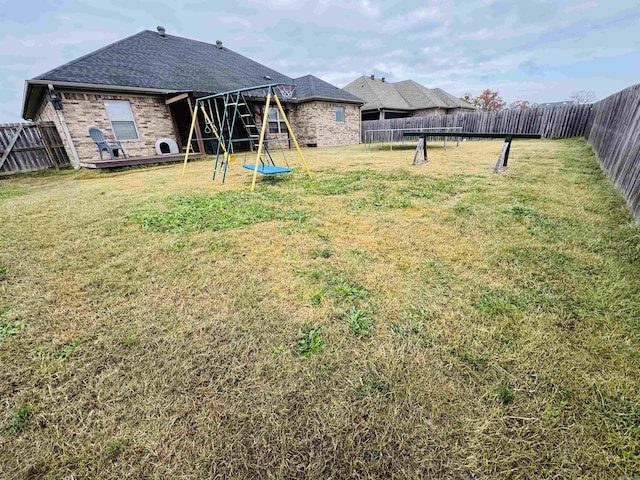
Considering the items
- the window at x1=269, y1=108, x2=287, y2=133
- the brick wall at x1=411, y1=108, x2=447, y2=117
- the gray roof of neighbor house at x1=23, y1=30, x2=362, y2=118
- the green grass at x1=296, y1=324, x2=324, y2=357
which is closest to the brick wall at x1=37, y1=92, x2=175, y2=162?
the gray roof of neighbor house at x1=23, y1=30, x2=362, y2=118

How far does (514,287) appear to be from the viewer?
7.07 feet

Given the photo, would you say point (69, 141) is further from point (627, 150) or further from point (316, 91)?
point (627, 150)

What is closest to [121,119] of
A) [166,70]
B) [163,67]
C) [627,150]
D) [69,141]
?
[69,141]

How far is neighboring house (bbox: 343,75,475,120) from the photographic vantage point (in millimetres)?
24547

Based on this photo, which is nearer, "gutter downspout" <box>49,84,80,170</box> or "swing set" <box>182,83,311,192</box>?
"swing set" <box>182,83,311,192</box>

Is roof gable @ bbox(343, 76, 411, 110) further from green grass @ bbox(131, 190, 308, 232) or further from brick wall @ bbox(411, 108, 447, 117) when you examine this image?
green grass @ bbox(131, 190, 308, 232)

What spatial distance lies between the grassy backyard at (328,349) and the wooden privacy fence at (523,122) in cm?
1012

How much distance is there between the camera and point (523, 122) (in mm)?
15133

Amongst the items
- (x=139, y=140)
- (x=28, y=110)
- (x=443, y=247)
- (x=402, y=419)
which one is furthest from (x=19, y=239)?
(x=28, y=110)

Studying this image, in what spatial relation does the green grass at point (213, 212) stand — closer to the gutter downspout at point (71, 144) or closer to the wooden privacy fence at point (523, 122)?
the gutter downspout at point (71, 144)

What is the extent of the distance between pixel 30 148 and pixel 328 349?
14.1 metres

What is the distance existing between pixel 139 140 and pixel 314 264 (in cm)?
1222

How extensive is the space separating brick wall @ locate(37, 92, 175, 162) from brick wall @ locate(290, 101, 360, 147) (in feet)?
25.9

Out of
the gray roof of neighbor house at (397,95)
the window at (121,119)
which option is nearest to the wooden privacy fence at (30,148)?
the window at (121,119)
